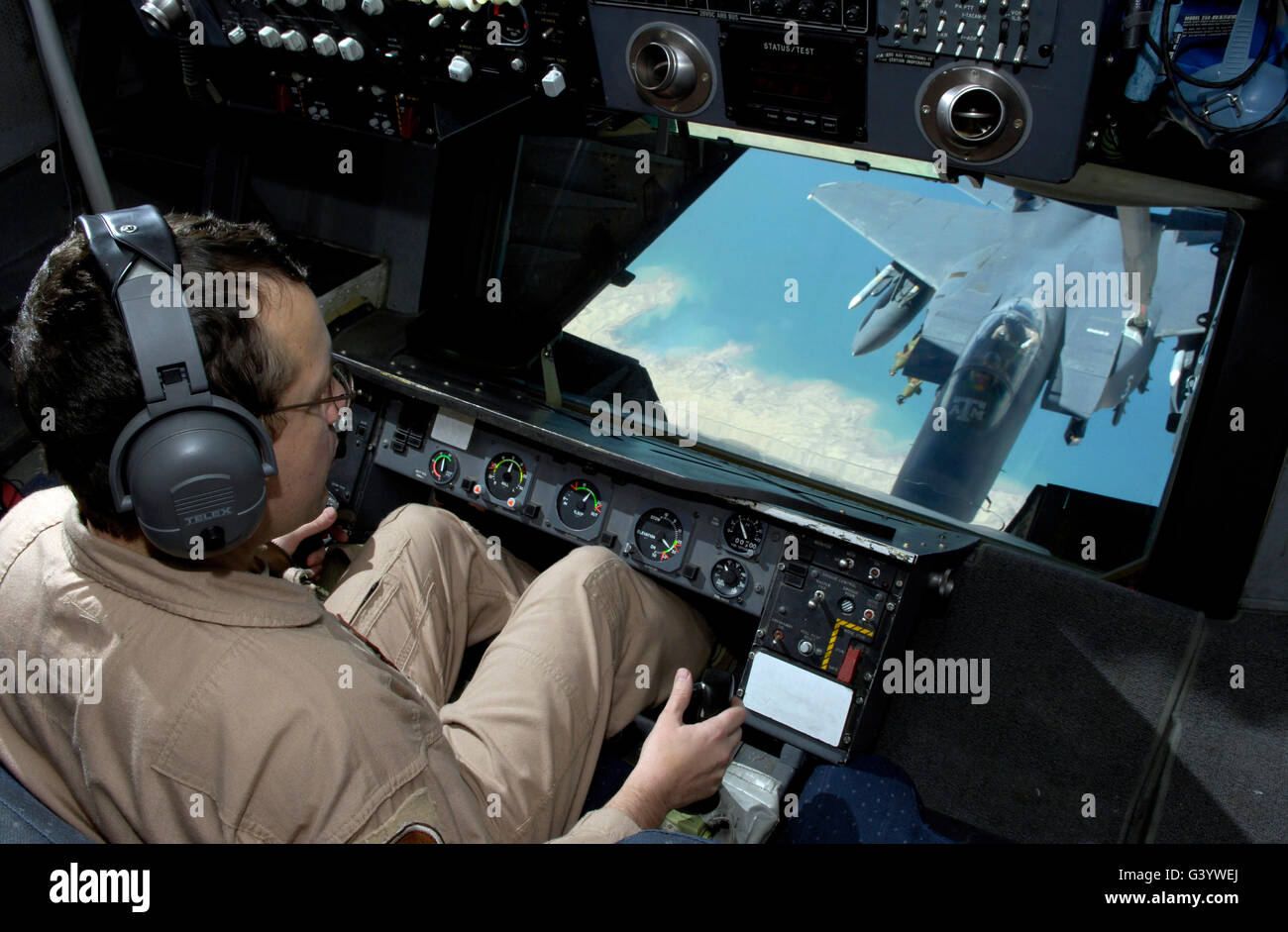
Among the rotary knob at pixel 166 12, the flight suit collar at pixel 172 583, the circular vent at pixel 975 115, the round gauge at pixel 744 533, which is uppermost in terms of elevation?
the rotary knob at pixel 166 12

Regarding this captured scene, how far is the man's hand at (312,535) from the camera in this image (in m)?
2.09

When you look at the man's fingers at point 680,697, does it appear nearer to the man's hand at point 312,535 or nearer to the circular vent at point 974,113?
the man's hand at point 312,535

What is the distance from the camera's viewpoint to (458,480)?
2521 millimetres

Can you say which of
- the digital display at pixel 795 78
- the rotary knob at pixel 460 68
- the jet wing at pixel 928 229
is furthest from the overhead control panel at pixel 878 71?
the jet wing at pixel 928 229

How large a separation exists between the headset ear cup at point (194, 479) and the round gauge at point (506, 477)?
1.39 metres

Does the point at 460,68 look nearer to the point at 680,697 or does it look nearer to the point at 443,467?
the point at 443,467

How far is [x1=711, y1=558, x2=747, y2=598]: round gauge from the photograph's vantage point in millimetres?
2158

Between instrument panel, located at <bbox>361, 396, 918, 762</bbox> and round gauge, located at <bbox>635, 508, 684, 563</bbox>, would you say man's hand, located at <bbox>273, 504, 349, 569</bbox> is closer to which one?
instrument panel, located at <bbox>361, 396, 918, 762</bbox>

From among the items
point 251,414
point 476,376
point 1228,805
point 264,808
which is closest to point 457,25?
point 476,376

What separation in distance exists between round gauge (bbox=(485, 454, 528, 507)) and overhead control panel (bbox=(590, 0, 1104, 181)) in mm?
914

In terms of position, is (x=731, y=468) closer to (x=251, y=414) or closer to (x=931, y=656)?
(x=931, y=656)

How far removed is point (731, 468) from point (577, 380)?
2.25ft

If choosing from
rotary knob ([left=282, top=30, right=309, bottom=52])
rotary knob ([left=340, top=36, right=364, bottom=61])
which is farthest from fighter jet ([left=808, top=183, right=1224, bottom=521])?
rotary knob ([left=282, top=30, right=309, bottom=52])

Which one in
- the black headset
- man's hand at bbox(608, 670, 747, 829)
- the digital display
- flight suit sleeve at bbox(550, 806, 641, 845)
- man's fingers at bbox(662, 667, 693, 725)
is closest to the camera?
the black headset
